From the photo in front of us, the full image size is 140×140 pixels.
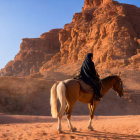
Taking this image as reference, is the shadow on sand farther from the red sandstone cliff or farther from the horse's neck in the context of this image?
the red sandstone cliff

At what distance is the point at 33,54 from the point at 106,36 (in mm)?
36938

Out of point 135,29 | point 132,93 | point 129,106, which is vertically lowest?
point 129,106

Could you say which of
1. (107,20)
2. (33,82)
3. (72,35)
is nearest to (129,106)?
(33,82)

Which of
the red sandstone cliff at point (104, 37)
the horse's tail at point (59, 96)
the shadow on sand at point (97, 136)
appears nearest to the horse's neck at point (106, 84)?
the shadow on sand at point (97, 136)

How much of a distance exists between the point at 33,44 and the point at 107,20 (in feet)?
135

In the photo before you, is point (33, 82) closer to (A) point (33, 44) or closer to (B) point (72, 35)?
(B) point (72, 35)

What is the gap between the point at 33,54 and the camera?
7162 centimetres

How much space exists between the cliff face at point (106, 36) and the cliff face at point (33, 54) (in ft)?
43.2

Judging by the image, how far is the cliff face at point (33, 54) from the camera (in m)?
68.0

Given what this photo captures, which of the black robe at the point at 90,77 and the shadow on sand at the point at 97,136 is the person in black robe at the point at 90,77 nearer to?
the black robe at the point at 90,77

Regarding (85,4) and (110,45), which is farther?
(85,4)

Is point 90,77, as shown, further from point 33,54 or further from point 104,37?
point 33,54

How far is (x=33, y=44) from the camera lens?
255 ft

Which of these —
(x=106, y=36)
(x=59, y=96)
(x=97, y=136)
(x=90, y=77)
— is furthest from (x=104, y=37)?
(x=97, y=136)
